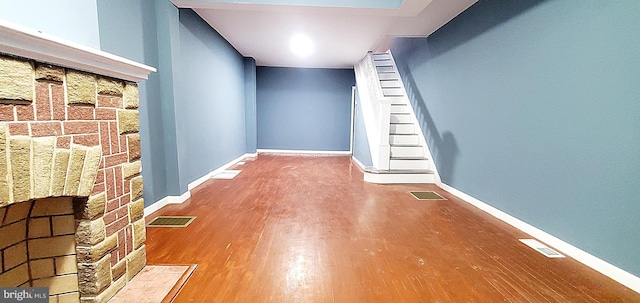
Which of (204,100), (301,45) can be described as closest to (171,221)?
(204,100)

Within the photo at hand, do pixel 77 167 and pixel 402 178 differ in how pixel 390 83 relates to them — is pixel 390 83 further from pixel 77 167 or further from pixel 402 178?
pixel 77 167

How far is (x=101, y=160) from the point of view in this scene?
129 cm

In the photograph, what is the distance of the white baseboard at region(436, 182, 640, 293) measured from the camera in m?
1.58

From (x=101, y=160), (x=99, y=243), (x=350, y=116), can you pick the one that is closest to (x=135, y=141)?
(x=101, y=160)

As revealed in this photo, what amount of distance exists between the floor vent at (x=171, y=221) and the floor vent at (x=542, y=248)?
286 centimetres

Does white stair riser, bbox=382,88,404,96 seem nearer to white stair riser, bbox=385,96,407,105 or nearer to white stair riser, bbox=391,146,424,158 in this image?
white stair riser, bbox=385,96,407,105

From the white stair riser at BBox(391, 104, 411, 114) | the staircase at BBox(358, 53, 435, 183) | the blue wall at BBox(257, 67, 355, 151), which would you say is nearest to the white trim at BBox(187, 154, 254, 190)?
the blue wall at BBox(257, 67, 355, 151)

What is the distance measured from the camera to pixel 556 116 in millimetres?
2043

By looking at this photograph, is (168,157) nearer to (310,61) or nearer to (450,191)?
(450,191)

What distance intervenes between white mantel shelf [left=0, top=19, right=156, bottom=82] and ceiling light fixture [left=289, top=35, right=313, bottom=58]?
3243 mm

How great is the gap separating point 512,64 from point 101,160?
325 cm

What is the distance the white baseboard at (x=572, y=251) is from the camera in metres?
1.58

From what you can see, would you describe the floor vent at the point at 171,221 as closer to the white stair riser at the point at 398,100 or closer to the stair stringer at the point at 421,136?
the stair stringer at the point at 421,136

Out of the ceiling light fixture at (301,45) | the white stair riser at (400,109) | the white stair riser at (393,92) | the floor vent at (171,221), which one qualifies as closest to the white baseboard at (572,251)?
the white stair riser at (400,109)
